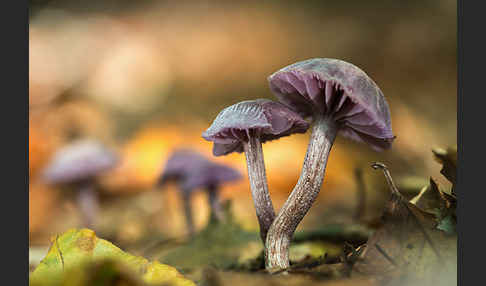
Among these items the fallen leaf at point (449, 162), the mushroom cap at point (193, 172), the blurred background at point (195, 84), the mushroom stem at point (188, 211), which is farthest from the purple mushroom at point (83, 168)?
the fallen leaf at point (449, 162)

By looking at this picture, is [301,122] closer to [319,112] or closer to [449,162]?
[319,112]

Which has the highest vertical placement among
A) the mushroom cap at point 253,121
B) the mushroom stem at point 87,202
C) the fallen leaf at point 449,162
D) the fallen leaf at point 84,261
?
the mushroom cap at point 253,121

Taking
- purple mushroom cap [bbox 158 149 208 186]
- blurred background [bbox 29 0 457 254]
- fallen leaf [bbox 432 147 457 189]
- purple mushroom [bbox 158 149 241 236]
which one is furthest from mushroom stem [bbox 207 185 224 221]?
fallen leaf [bbox 432 147 457 189]

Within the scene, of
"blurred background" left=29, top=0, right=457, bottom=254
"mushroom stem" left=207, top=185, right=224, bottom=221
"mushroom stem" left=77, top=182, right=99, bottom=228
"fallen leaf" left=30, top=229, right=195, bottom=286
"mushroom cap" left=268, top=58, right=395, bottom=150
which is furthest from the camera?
"blurred background" left=29, top=0, right=457, bottom=254

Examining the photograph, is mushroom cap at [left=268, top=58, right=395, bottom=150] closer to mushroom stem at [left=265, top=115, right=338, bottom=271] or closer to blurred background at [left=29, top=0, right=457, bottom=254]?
mushroom stem at [left=265, top=115, right=338, bottom=271]

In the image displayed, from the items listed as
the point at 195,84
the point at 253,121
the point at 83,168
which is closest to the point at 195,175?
the point at 83,168

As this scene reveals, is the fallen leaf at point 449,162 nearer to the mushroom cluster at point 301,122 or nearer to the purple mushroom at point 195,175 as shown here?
the mushroom cluster at point 301,122

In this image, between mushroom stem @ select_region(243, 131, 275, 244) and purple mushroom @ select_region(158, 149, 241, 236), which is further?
purple mushroom @ select_region(158, 149, 241, 236)
